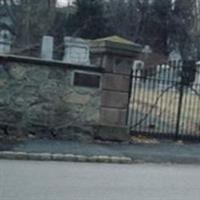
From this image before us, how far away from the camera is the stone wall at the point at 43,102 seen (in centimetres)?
1335

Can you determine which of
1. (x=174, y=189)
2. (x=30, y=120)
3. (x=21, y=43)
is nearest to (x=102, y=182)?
(x=174, y=189)

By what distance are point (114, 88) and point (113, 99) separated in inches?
9.9

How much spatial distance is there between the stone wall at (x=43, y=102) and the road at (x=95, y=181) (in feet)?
8.00

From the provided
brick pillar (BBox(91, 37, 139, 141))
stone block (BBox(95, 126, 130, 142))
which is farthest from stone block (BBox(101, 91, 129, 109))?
stone block (BBox(95, 126, 130, 142))

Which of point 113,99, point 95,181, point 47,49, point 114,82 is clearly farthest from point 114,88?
point 95,181

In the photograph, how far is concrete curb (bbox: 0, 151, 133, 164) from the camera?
11273mm

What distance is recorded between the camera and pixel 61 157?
452 inches

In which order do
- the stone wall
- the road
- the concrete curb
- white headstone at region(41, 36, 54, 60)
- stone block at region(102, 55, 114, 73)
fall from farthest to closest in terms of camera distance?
white headstone at region(41, 36, 54, 60) < stone block at region(102, 55, 114, 73) < the stone wall < the concrete curb < the road

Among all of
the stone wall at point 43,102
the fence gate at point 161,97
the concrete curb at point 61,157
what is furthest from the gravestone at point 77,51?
the concrete curb at point 61,157

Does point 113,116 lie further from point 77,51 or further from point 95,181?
point 95,181

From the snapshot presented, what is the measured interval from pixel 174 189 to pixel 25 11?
28.5 metres

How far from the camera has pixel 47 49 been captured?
55.6ft

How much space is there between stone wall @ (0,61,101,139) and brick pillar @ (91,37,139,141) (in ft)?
0.75

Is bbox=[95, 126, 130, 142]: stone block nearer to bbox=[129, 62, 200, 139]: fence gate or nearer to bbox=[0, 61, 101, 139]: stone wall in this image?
bbox=[0, 61, 101, 139]: stone wall
